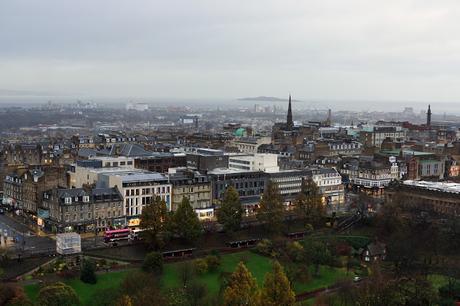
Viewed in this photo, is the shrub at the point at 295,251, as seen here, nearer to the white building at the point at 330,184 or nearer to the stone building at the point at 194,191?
the stone building at the point at 194,191

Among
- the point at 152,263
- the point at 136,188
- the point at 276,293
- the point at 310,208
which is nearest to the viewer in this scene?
the point at 276,293

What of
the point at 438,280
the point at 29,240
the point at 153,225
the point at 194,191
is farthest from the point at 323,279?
the point at 29,240

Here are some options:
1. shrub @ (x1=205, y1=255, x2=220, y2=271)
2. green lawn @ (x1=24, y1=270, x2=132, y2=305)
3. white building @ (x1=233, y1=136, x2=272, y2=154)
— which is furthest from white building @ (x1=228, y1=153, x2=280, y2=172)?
green lawn @ (x1=24, y1=270, x2=132, y2=305)

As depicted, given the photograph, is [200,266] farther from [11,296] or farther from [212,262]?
[11,296]

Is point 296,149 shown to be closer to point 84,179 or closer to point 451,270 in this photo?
point 84,179

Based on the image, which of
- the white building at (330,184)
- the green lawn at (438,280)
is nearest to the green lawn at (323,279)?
the green lawn at (438,280)

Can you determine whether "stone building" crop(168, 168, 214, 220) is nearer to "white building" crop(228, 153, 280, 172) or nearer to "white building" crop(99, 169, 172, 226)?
"white building" crop(99, 169, 172, 226)
